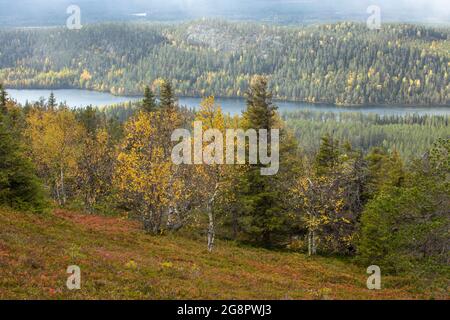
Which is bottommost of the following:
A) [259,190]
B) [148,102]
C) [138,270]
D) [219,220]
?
[219,220]

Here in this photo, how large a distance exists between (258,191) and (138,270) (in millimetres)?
22269

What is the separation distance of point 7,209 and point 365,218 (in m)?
26.7

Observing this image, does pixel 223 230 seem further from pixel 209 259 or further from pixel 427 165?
pixel 427 165

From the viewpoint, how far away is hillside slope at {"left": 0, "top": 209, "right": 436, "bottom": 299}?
17828 mm
